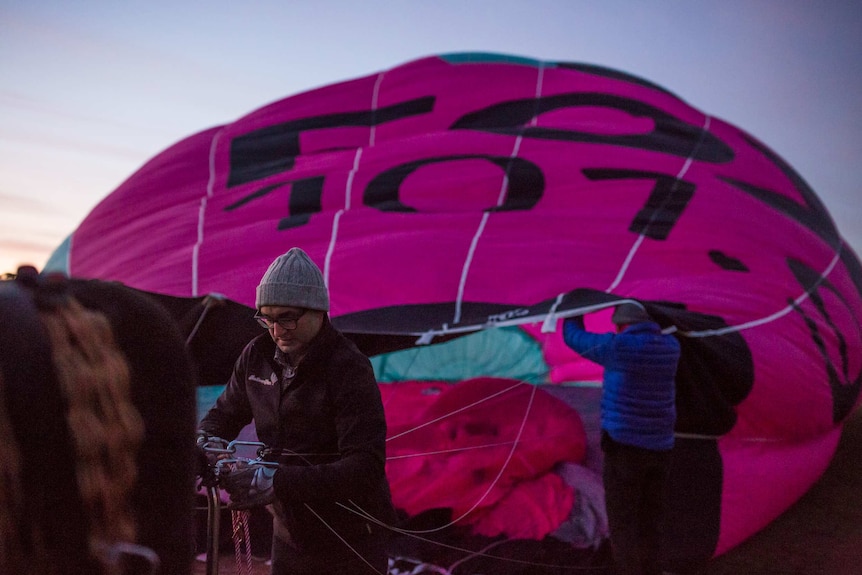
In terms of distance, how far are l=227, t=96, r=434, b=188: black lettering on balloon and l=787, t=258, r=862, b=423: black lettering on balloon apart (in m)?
2.78

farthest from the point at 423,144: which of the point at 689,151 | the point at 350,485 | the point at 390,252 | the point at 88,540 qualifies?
the point at 88,540

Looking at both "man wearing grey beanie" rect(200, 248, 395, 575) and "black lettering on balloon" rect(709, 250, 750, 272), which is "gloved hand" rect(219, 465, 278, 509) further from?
"black lettering on balloon" rect(709, 250, 750, 272)

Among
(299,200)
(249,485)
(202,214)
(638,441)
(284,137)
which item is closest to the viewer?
(249,485)

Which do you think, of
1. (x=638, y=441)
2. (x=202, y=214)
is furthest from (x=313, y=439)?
(x=202, y=214)

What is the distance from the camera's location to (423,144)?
205 inches

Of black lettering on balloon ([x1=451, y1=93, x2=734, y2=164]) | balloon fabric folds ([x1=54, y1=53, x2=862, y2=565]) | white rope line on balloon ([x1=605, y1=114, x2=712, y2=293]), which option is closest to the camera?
balloon fabric folds ([x1=54, y1=53, x2=862, y2=565])

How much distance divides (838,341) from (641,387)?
6.54 ft

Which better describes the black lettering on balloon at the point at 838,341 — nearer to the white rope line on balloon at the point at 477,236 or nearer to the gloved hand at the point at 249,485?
the white rope line on balloon at the point at 477,236

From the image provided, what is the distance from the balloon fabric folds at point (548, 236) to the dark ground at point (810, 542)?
0.15 m

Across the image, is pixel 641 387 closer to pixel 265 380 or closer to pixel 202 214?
pixel 265 380

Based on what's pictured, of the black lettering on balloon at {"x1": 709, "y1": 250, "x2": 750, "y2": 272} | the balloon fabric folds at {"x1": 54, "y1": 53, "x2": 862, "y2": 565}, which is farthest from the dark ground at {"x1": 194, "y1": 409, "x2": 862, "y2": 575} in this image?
the black lettering on balloon at {"x1": 709, "y1": 250, "x2": 750, "y2": 272}

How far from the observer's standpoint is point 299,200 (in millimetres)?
4836

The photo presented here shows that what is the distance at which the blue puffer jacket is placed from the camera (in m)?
3.04

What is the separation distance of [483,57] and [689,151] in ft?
6.32
